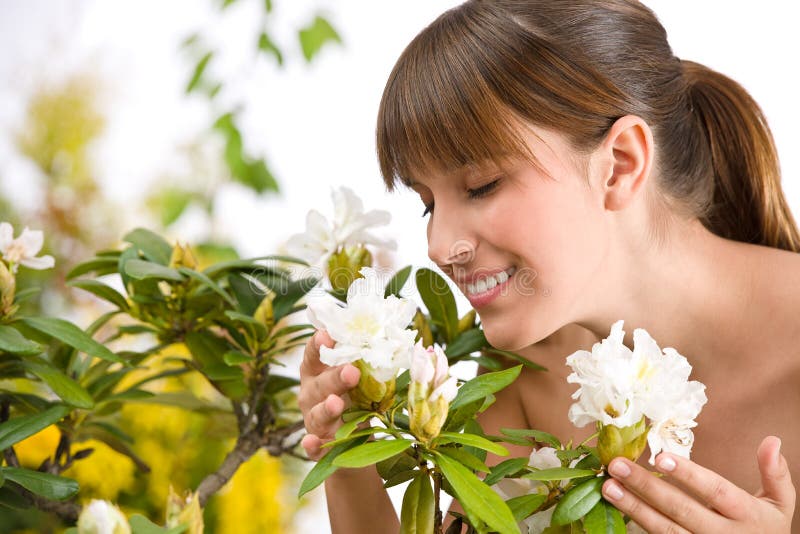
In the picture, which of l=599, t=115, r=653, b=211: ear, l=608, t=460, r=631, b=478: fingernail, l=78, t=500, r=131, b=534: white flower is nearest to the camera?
l=78, t=500, r=131, b=534: white flower

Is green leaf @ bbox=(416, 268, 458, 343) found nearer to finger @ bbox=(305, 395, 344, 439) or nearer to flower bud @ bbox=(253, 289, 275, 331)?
flower bud @ bbox=(253, 289, 275, 331)

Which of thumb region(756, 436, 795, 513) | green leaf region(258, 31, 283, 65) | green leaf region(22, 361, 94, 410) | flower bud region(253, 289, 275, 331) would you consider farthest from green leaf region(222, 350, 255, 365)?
green leaf region(258, 31, 283, 65)

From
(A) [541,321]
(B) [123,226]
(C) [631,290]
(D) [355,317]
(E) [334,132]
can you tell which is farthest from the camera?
(E) [334,132]

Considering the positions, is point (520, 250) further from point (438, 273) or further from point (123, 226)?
point (123, 226)

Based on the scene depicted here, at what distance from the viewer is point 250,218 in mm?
2119

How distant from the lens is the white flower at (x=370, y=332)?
0.72 meters

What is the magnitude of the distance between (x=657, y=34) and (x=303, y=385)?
63 cm

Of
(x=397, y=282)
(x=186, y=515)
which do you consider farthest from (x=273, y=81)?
(x=186, y=515)

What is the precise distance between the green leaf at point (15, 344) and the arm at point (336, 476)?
0.90 ft

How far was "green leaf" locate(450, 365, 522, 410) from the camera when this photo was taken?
739 millimetres

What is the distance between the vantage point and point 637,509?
→ 714mm

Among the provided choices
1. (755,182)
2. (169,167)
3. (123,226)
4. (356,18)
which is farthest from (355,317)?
(356,18)

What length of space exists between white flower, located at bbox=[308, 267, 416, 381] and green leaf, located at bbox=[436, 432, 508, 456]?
0.07m

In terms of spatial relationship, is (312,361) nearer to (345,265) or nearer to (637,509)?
(345,265)
